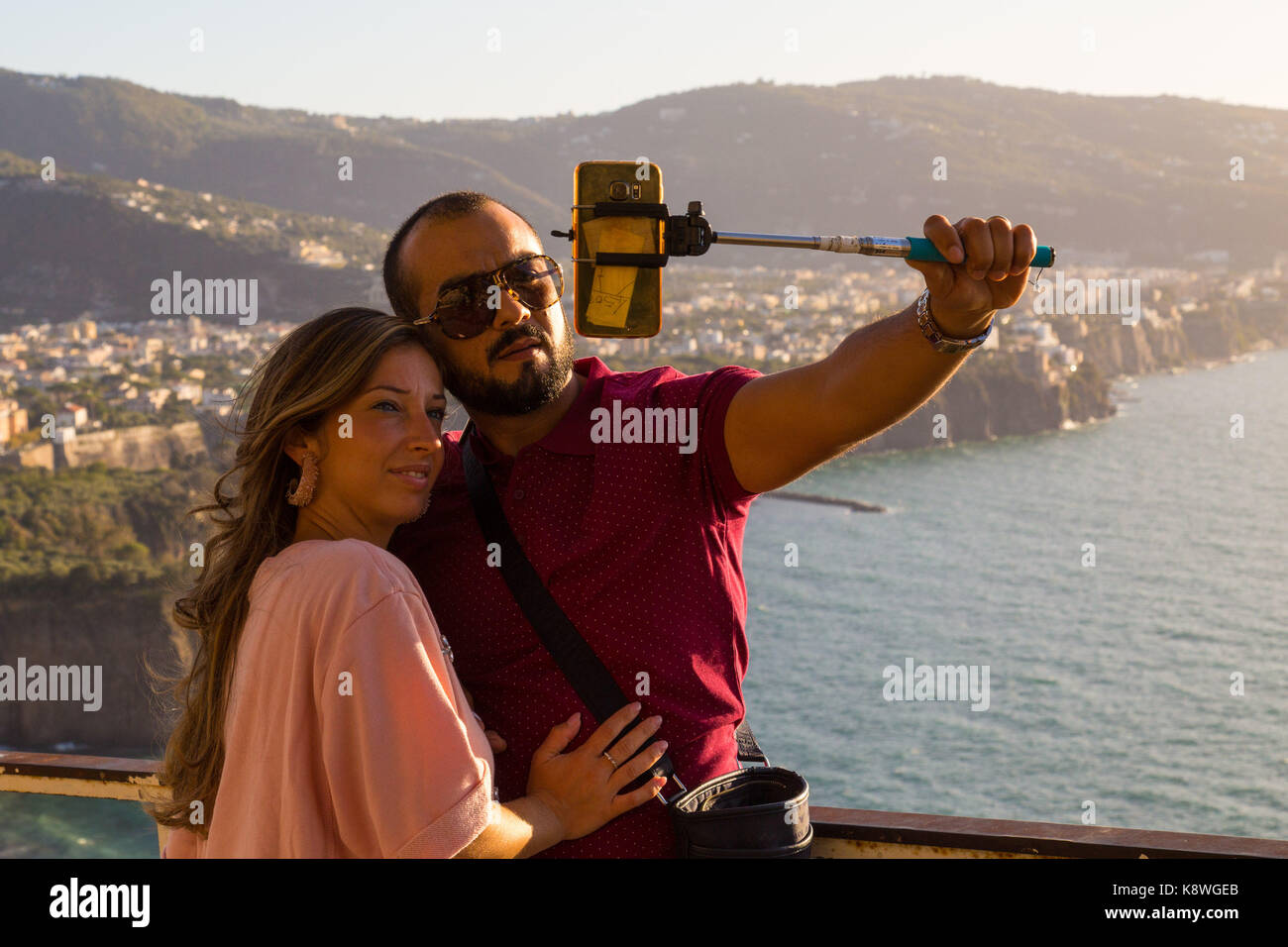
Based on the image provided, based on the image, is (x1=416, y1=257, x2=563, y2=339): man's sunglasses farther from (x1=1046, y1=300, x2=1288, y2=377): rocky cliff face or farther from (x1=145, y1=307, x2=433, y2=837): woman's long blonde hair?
(x1=1046, y1=300, x2=1288, y2=377): rocky cliff face

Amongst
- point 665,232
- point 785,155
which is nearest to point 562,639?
point 665,232

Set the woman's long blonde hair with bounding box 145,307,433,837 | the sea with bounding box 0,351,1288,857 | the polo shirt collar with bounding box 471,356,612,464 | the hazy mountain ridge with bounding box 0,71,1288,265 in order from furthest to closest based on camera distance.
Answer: the hazy mountain ridge with bounding box 0,71,1288,265
the sea with bounding box 0,351,1288,857
the polo shirt collar with bounding box 471,356,612,464
the woman's long blonde hair with bounding box 145,307,433,837

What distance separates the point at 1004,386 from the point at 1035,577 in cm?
1432

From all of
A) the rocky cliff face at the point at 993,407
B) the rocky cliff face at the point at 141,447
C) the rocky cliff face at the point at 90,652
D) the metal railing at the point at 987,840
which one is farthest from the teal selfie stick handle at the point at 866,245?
the rocky cliff face at the point at 993,407

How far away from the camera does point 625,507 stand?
60.5 inches

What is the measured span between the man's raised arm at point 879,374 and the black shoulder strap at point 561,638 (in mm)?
281

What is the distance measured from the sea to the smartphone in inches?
696

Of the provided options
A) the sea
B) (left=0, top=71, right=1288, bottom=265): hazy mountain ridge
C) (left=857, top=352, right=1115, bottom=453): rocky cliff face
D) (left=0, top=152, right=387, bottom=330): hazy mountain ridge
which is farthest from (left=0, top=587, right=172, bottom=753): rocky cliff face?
(left=857, top=352, right=1115, bottom=453): rocky cliff face

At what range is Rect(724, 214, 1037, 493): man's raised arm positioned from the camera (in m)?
1.29

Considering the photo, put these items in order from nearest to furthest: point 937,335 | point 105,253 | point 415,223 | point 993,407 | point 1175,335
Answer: point 937,335 → point 415,223 → point 105,253 → point 993,407 → point 1175,335

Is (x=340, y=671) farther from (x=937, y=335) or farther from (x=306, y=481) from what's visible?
(x=937, y=335)

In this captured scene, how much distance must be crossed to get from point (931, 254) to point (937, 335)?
113mm
